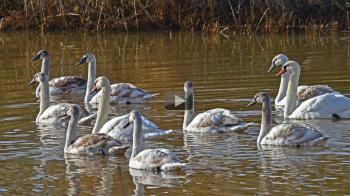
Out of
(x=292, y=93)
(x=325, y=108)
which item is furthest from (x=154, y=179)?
(x=292, y=93)

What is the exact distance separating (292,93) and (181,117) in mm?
1763

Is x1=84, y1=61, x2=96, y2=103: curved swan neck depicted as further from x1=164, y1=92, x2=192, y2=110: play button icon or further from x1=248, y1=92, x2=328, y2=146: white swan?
x1=248, y1=92, x2=328, y2=146: white swan

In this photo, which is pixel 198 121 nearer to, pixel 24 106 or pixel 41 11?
pixel 24 106

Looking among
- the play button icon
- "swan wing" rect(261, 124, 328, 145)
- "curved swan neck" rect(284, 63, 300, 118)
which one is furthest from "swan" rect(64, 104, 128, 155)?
"curved swan neck" rect(284, 63, 300, 118)

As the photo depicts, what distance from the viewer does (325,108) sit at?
1496 cm

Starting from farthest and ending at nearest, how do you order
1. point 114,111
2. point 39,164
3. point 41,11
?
point 41,11
point 114,111
point 39,164

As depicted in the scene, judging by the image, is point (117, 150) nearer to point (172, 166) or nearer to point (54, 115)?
point (172, 166)

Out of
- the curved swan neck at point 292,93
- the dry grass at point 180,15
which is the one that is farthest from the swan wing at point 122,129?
the dry grass at point 180,15

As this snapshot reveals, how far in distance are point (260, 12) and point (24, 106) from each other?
12077 mm

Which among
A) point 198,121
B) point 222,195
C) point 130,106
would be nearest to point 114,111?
point 130,106

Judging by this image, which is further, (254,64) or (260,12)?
(260,12)

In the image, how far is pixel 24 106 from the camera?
17.2 metres

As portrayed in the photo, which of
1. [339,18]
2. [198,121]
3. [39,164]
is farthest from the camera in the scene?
[339,18]

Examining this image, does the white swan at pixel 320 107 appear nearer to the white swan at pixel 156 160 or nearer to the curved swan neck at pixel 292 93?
the curved swan neck at pixel 292 93
